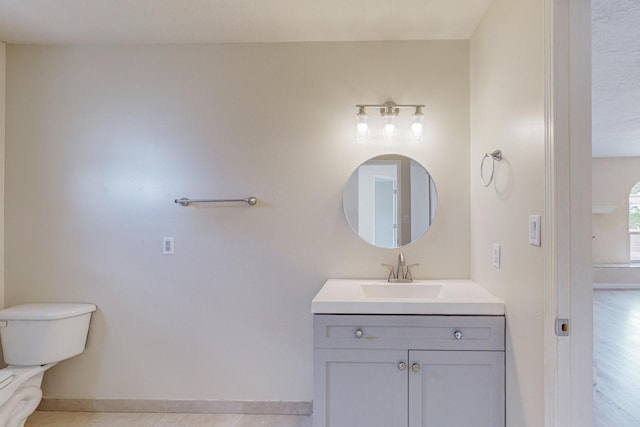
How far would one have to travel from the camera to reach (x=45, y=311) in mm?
1974

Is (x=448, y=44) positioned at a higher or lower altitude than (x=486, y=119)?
higher

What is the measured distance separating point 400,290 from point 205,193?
1.34m

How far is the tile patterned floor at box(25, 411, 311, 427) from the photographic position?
6.60 feet

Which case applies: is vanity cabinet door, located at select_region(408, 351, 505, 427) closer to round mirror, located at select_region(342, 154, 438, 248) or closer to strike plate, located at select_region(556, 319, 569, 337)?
strike plate, located at select_region(556, 319, 569, 337)

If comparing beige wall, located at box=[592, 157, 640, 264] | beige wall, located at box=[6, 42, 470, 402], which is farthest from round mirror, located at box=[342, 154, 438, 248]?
beige wall, located at box=[592, 157, 640, 264]

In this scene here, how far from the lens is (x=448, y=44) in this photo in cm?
209

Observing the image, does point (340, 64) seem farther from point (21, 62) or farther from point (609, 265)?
point (609, 265)

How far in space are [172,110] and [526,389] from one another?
2.35m

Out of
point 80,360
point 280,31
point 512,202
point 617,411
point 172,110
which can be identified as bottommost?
point 617,411

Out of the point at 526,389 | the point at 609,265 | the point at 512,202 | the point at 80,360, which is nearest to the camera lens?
the point at 526,389

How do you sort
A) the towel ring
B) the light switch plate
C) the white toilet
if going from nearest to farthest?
1. the light switch plate
2. the towel ring
3. the white toilet

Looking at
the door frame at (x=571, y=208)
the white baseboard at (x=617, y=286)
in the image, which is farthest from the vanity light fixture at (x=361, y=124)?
the white baseboard at (x=617, y=286)

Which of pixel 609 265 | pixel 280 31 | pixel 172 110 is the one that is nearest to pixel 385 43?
pixel 280 31

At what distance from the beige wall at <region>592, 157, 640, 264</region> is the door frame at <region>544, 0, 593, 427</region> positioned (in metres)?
5.83
